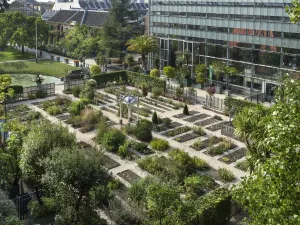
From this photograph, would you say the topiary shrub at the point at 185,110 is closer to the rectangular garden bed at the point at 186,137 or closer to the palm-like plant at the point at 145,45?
the rectangular garden bed at the point at 186,137

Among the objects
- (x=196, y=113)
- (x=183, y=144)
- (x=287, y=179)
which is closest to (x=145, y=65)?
(x=196, y=113)

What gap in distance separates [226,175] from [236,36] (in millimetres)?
20031

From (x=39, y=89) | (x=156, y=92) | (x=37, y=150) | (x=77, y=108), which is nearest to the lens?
(x=37, y=150)

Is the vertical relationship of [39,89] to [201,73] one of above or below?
below

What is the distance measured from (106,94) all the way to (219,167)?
1831 centimetres

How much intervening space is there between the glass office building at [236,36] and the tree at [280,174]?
25.7m

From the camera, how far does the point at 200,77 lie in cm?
3825

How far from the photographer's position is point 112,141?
22812mm

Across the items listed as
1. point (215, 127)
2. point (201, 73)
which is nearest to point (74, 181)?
point (215, 127)

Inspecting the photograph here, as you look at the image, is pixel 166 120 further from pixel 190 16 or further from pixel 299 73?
pixel 190 16

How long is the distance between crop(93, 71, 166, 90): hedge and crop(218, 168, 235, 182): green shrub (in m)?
17.4

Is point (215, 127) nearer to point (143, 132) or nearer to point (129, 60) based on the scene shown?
point (143, 132)

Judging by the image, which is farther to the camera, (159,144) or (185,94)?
(185,94)

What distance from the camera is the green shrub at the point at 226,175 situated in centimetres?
1953
